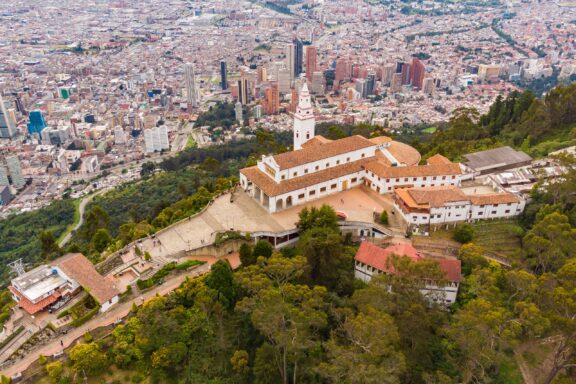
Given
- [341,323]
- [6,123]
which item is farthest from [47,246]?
[6,123]

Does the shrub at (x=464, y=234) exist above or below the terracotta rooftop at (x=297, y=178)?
below

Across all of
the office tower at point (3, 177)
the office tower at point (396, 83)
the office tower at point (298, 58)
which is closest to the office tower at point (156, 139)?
the office tower at point (3, 177)

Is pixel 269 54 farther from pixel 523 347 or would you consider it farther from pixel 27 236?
pixel 523 347

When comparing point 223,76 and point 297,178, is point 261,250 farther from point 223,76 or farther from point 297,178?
point 223,76

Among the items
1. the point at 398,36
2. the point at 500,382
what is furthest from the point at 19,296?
the point at 398,36

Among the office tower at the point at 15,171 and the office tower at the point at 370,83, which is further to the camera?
the office tower at the point at 370,83

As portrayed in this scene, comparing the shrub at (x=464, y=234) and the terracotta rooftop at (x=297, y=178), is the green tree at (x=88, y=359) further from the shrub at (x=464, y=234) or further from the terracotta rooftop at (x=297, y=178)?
the shrub at (x=464, y=234)

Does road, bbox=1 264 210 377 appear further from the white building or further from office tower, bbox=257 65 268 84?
office tower, bbox=257 65 268 84

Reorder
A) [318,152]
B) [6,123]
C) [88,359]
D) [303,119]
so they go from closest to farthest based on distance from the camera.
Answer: [88,359], [318,152], [303,119], [6,123]
